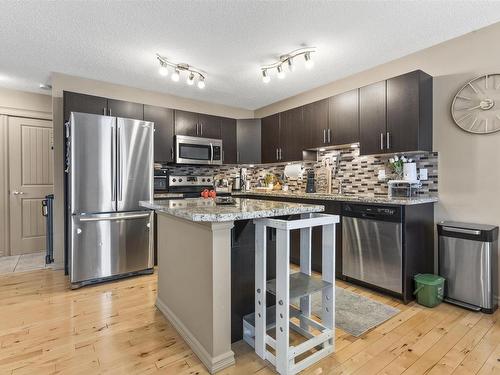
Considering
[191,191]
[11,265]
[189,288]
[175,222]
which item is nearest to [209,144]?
[191,191]

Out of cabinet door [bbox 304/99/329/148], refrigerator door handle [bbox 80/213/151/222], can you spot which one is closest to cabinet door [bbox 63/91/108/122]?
refrigerator door handle [bbox 80/213/151/222]

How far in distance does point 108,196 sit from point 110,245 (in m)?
0.56

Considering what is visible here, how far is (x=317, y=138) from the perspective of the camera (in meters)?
3.73

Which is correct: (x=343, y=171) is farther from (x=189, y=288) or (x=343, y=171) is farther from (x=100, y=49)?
(x=100, y=49)

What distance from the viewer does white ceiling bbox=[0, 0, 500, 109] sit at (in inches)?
84.7

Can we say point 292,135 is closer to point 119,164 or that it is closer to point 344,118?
point 344,118

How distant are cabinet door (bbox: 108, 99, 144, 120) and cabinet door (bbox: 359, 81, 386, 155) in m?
2.87

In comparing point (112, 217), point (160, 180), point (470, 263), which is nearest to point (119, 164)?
point (112, 217)

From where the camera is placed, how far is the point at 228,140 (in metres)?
4.71

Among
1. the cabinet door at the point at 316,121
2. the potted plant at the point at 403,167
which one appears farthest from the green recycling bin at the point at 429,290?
the cabinet door at the point at 316,121

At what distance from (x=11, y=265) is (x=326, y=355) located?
4.19 m

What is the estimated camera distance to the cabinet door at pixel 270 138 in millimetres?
4430

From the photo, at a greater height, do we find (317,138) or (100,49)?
(100,49)

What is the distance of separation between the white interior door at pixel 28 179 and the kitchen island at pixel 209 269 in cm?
344
